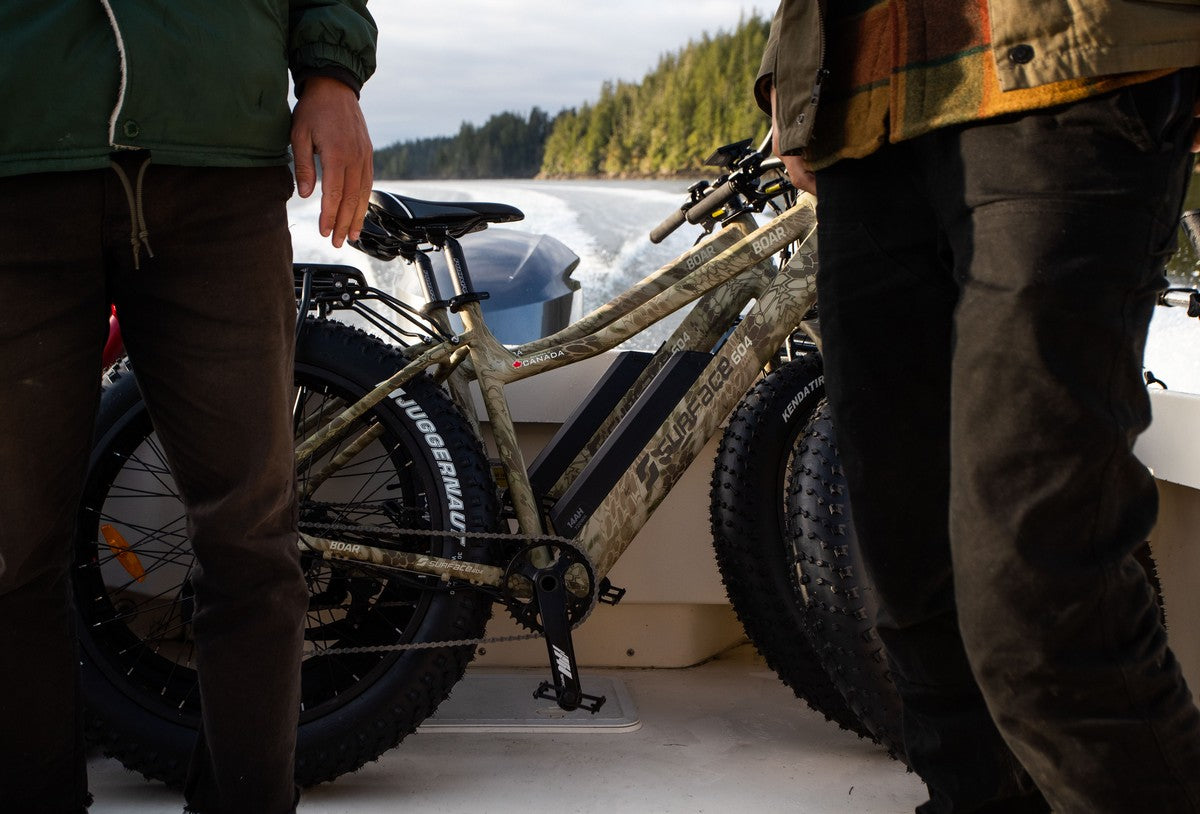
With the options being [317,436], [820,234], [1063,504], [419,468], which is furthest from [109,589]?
[1063,504]

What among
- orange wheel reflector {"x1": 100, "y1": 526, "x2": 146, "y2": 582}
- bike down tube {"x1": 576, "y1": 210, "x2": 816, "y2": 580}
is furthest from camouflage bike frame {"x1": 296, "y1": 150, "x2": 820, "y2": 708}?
orange wheel reflector {"x1": 100, "y1": 526, "x2": 146, "y2": 582}

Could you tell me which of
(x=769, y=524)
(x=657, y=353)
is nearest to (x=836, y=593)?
(x=769, y=524)

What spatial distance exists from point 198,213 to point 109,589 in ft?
3.72

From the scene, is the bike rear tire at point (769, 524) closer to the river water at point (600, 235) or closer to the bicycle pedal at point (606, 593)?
the bicycle pedal at point (606, 593)

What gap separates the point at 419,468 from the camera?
1.81 metres

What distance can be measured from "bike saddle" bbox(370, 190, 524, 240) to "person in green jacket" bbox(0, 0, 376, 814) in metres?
0.63

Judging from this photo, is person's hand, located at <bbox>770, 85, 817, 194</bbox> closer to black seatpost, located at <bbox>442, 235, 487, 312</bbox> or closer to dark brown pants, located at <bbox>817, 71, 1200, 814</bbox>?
dark brown pants, located at <bbox>817, 71, 1200, 814</bbox>

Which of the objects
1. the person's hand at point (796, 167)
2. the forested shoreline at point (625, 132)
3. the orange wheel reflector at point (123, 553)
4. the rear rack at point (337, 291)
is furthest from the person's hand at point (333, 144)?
the forested shoreline at point (625, 132)

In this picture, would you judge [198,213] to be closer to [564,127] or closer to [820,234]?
[820,234]

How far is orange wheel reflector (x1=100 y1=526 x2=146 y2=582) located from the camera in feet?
6.29

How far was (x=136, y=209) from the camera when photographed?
108 centimetres

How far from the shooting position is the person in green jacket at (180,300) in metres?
1.04

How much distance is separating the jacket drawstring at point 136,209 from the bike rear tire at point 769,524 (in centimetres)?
109

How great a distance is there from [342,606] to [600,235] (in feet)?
10.3
